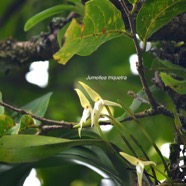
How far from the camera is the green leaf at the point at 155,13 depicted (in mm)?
681

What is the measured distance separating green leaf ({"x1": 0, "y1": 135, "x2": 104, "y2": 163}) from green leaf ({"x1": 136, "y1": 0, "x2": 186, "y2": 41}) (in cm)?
18

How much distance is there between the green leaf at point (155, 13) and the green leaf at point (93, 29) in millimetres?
26

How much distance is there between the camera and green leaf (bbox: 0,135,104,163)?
676mm

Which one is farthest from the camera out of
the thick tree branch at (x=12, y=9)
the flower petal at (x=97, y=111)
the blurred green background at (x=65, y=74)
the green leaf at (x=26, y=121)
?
the thick tree branch at (x=12, y=9)

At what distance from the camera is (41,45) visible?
1050 mm

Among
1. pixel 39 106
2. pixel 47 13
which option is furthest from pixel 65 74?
pixel 47 13

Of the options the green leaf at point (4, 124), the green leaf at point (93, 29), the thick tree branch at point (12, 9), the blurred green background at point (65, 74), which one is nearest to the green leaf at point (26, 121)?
the green leaf at point (4, 124)

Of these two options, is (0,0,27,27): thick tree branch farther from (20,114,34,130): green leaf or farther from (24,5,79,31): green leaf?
(20,114,34,130): green leaf

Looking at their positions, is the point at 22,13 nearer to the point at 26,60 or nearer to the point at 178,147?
the point at 26,60

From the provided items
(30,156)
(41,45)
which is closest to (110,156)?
(30,156)

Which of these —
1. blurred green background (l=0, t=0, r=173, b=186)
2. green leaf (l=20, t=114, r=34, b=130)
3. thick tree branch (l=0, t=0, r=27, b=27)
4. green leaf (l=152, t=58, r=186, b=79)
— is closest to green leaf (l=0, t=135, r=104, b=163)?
green leaf (l=20, t=114, r=34, b=130)

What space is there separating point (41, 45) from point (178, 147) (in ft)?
1.42

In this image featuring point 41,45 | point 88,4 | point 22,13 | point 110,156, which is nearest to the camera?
point 88,4

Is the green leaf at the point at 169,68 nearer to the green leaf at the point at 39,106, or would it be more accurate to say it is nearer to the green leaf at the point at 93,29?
the green leaf at the point at 93,29
